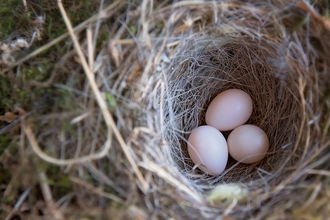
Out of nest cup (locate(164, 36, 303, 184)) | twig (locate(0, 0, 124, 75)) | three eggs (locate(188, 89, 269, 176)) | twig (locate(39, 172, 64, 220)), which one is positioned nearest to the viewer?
twig (locate(39, 172, 64, 220))

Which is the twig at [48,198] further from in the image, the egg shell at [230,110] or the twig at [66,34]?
the egg shell at [230,110]

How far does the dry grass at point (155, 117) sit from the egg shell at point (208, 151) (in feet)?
0.45

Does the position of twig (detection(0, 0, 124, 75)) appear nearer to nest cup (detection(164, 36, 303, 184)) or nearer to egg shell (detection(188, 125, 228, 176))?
nest cup (detection(164, 36, 303, 184))

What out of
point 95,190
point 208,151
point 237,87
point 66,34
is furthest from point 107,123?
point 237,87

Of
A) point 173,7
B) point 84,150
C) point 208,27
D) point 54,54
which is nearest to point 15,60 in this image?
point 54,54

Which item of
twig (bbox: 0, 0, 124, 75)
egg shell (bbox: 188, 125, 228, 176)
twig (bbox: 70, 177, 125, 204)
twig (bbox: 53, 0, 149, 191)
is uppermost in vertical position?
twig (bbox: 0, 0, 124, 75)

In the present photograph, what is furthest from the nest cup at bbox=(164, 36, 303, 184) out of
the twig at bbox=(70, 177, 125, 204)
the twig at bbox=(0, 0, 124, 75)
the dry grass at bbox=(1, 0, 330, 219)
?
the twig at bbox=(70, 177, 125, 204)

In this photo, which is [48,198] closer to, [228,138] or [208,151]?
[208,151]

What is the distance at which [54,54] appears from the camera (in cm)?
104

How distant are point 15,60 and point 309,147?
996 mm

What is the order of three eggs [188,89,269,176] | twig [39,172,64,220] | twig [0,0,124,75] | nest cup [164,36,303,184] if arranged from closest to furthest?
twig [39,172,64,220], twig [0,0,124,75], nest cup [164,36,303,184], three eggs [188,89,269,176]

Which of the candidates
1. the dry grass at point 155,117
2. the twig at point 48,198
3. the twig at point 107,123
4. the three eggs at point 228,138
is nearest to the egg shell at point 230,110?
the three eggs at point 228,138

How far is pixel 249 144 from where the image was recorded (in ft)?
4.23

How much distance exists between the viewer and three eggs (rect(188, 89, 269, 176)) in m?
1.28
